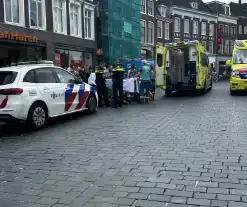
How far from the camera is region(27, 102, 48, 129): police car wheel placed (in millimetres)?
8219

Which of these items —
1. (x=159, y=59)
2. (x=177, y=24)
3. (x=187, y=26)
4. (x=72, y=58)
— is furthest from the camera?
(x=187, y=26)

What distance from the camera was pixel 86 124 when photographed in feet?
30.0

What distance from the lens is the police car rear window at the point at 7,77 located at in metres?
8.05

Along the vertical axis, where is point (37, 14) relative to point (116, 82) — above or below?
above

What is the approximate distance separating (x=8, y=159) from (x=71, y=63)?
1819cm

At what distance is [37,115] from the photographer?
8.45 metres

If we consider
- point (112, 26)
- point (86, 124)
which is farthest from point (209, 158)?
point (112, 26)

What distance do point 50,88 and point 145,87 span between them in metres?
6.00

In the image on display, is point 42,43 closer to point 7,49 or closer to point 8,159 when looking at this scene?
point 7,49

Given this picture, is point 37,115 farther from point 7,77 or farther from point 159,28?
point 159,28

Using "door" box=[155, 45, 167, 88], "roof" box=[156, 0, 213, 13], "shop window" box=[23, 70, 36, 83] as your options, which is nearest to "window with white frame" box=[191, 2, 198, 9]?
"roof" box=[156, 0, 213, 13]

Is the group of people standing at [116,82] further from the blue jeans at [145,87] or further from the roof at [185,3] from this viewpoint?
the roof at [185,3]

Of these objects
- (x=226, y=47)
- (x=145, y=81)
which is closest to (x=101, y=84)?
(x=145, y=81)

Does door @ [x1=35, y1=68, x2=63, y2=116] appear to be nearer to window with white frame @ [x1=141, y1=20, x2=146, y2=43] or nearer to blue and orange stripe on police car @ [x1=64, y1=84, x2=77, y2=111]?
blue and orange stripe on police car @ [x1=64, y1=84, x2=77, y2=111]
